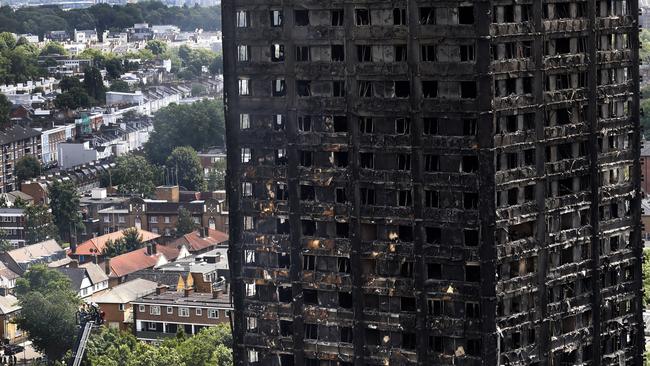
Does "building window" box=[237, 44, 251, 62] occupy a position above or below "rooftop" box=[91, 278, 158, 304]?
above

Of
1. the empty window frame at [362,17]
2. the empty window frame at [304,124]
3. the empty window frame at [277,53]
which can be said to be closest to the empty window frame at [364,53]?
the empty window frame at [362,17]

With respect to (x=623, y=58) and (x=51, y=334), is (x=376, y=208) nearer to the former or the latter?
(x=623, y=58)

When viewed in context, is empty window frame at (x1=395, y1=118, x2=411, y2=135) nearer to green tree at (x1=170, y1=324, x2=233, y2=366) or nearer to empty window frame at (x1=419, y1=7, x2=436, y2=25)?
empty window frame at (x1=419, y1=7, x2=436, y2=25)

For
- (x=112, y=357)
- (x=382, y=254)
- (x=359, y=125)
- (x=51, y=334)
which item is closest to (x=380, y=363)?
(x=382, y=254)

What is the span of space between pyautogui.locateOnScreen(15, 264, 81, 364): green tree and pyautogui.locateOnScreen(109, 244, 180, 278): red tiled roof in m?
19.3

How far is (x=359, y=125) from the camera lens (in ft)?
250

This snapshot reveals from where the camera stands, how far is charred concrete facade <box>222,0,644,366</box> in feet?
243

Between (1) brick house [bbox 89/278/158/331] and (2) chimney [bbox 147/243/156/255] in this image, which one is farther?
(2) chimney [bbox 147/243/156/255]

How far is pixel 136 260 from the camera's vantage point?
7328 inches

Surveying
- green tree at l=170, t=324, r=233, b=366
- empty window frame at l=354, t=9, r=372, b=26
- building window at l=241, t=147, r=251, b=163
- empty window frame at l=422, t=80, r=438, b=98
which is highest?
empty window frame at l=354, t=9, r=372, b=26

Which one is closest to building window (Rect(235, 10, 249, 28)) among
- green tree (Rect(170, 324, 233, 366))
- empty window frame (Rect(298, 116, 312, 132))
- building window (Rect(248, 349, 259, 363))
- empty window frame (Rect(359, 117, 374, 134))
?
empty window frame (Rect(298, 116, 312, 132))

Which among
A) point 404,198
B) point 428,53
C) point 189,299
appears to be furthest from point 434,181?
point 189,299

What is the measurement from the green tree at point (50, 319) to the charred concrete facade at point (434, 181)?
72.2 m

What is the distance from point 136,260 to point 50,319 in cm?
3391
